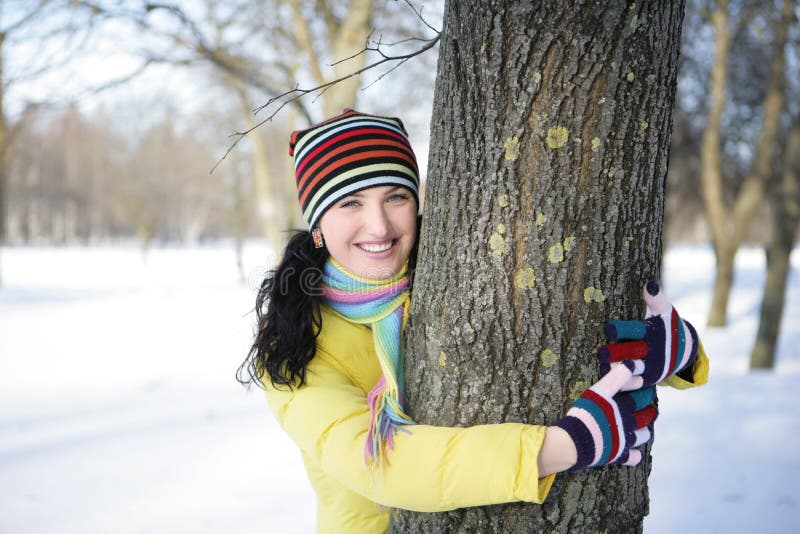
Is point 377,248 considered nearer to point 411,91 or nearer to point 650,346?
point 650,346

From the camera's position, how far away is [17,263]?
21188 millimetres

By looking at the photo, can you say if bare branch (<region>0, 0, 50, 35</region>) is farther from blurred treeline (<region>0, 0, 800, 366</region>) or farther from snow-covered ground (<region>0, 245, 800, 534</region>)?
snow-covered ground (<region>0, 245, 800, 534</region>)

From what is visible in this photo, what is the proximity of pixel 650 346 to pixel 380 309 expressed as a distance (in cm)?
71

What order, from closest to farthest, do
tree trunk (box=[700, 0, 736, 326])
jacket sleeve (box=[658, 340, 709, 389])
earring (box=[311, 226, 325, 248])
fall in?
jacket sleeve (box=[658, 340, 709, 389]) < earring (box=[311, 226, 325, 248]) < tree trunk (box=[700, 0, 736, 326])

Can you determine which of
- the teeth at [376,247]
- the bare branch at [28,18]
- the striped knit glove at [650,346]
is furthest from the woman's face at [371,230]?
the bare branch at [28,18]

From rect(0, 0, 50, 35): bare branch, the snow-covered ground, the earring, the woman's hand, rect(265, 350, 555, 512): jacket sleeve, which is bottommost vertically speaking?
the snow-covered ground

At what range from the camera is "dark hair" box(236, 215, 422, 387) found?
1387mm

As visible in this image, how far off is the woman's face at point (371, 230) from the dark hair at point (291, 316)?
84mm

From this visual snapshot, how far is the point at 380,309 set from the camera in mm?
1479

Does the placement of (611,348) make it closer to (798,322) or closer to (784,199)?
(784,199)

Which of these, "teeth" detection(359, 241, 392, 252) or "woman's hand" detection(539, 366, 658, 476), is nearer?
"woman's hand" detection(539, 366, 658, 476)

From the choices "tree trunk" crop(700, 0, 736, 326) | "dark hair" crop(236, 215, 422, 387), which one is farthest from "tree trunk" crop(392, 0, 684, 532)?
"tree trunk" crop(700, 0, 736, 326)

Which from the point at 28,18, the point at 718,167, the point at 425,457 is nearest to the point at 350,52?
the point at 28,18

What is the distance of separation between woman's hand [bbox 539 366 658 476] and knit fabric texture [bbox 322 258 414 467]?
40 centimetres
